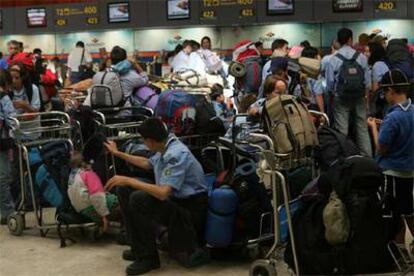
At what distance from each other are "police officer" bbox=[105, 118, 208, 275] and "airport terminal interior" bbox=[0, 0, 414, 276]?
0.01 m

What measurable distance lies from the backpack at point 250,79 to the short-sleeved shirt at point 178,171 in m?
3.21

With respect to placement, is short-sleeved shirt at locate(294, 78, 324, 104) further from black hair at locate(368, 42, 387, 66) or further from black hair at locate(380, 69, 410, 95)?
black hair at locate(380, 69, 410, 95)

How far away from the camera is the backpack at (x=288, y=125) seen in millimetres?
4227

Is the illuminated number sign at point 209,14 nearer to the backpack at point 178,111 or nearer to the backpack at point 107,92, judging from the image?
the backpack at point 107,92

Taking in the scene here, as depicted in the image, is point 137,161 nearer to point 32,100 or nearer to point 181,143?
point 181,143

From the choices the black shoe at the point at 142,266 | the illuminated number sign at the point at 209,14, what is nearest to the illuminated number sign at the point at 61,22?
the illuminated number sign at the point at 209,14

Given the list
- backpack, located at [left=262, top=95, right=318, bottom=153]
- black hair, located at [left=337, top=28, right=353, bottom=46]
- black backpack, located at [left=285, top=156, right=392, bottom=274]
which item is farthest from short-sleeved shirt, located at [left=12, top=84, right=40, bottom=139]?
black hair, located at [left=337, top=28, right=353, bottom=46]

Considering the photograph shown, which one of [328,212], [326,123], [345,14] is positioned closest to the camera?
[328,212]

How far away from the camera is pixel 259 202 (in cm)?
471

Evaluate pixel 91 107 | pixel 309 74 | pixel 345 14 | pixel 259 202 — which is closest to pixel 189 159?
pixel 259 202

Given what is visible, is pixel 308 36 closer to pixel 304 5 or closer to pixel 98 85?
pixel 304 5

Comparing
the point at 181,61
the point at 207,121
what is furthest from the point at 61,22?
the point at 207,121

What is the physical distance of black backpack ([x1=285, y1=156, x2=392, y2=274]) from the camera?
4.04 meters

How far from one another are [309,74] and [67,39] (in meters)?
11.1
